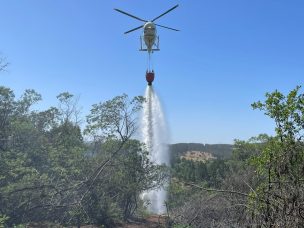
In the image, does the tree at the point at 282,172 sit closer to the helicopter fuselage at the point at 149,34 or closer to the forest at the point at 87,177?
the forest at the point at 87,177

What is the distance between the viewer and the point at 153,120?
2402 inches

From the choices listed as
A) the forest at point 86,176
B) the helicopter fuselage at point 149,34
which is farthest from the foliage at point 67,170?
the helicopter fuselage at point 149,34

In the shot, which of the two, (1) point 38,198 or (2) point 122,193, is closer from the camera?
(1) point 38,198

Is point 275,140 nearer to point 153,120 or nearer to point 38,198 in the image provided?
point 38,198

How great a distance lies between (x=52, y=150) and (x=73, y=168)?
3.13m

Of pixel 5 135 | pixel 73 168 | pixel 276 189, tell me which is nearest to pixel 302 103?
pixel 276 189

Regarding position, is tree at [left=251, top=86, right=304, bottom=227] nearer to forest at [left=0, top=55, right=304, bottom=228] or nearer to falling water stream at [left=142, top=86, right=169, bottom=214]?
forest at [left=0, top=55, right=304, bottom=228]


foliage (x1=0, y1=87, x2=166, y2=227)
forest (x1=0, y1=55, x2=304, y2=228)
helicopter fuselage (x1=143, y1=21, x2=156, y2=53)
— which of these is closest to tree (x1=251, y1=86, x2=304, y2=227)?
forest (x1=0, y1=55, x2=304, y2=228)

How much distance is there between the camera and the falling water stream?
5272 cm

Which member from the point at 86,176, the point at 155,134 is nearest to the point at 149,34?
the point at 86,176

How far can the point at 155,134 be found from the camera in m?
63.6

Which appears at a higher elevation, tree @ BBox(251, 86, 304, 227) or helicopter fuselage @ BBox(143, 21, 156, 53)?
helicopter fuselage @ BBox(143, 21, 156, 53)

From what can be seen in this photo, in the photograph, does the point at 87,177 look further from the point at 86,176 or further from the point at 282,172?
the point at 282,172

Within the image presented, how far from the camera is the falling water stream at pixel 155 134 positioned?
52719mm
